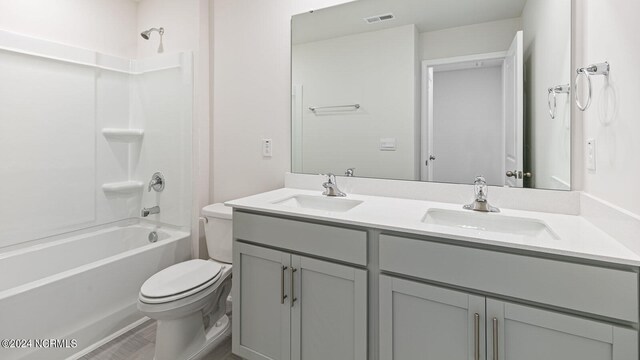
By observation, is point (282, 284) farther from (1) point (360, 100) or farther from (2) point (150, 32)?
(2) point (150, 32)

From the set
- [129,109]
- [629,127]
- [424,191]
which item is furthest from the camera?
[129,109]

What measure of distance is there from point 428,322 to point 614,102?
97cm

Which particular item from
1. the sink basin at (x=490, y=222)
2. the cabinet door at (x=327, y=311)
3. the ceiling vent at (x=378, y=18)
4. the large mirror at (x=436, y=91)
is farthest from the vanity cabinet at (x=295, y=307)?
the ceiling vent at (x=378, y=18)

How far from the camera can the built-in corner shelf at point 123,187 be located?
2.54m

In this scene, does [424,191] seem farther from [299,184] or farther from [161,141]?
[161,141]

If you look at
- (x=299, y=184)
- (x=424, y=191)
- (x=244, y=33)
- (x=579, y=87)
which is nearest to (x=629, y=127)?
(x=579, y=87)

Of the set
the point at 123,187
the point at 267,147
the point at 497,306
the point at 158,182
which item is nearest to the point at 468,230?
the point at 497,306

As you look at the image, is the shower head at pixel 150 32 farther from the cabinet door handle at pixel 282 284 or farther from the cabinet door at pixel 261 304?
the cabinet door handle at pixel 282 284

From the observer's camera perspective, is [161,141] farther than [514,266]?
Yes

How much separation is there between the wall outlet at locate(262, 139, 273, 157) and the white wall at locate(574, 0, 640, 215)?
5.53 ft

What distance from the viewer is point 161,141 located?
8.47 ft

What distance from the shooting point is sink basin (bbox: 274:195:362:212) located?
66.1 inches

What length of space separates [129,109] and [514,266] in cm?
302

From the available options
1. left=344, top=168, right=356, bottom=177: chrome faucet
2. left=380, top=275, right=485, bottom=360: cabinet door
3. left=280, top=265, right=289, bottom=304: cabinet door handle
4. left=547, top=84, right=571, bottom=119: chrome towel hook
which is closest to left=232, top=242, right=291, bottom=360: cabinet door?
left=280, top=265, right=289, bottom=304: cabinet door handle
